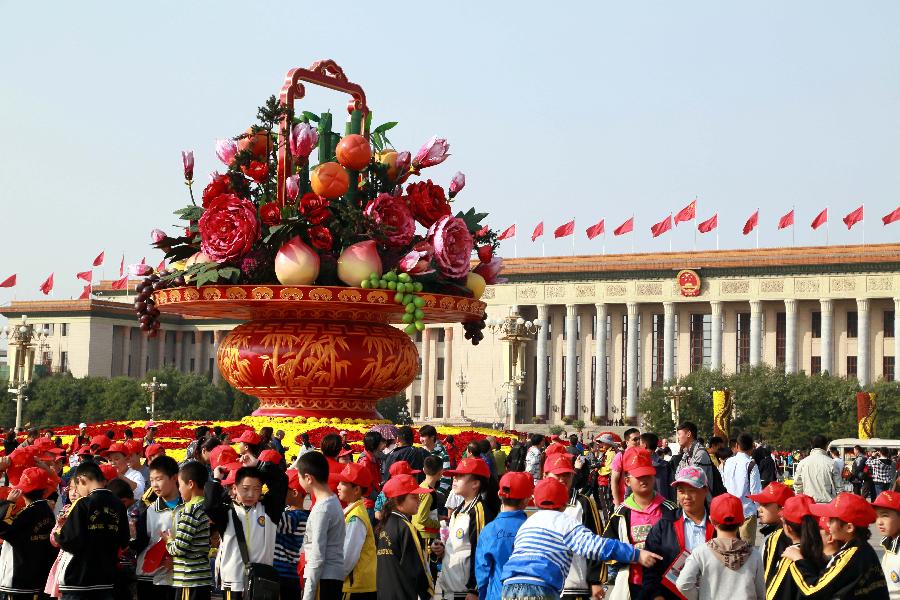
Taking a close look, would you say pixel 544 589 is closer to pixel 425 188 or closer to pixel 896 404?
pixel 425 188

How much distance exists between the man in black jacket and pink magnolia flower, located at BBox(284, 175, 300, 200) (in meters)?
9.91

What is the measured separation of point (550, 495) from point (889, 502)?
5.93 ft

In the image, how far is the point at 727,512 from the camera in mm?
6527

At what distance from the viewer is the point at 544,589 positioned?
6555 mm

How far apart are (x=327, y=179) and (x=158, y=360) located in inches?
2937

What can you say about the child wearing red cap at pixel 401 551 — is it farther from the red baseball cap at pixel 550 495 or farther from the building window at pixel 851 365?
the building window at pixel 851 365

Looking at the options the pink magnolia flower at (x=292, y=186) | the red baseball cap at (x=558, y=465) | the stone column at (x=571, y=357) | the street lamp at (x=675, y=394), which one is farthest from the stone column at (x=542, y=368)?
the red baseball cap at (x=558, y=465)

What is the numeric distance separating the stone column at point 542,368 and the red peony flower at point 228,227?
56.7 m

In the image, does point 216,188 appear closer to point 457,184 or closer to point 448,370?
point 457,184

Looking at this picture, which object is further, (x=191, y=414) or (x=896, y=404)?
(x=191, y=414)

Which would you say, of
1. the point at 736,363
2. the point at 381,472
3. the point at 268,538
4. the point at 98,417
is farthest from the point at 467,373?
the point at 268,538

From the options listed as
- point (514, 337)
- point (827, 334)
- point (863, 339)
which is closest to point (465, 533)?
point (514, 337)

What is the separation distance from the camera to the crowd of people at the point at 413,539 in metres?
6.54

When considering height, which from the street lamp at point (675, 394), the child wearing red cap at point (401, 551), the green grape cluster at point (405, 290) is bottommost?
the child wearing red cap at point (401, 551)
